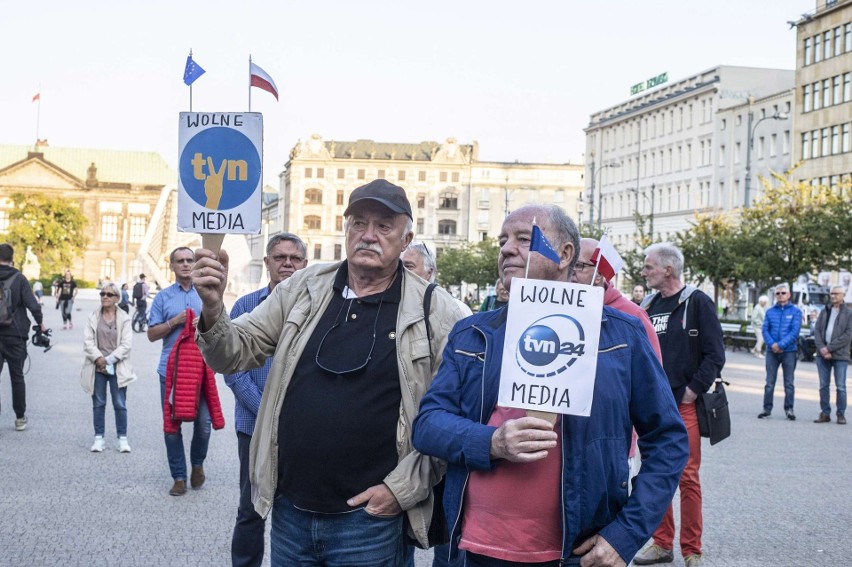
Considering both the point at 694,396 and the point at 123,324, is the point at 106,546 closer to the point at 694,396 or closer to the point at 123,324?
the point at 694,396

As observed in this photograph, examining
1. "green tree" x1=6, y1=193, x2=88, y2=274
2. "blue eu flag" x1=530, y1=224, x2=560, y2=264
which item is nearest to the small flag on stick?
"blue eu flag" x1=530, y1=224, x2=560, y2=264

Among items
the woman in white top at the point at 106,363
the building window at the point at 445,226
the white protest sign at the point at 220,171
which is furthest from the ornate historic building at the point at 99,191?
the white protest sign at the point at 220,171

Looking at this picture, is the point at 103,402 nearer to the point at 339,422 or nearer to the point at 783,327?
the point at 339,422

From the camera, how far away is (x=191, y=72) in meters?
5.19

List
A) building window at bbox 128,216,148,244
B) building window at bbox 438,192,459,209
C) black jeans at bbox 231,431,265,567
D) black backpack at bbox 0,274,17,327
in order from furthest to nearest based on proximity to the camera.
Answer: building window at bbox 438,192,459,209 → building window at bbox 128,216,148,244 → black backpack at bbox 0,274,17,327 → black jeans at bbox 231,431,265,567

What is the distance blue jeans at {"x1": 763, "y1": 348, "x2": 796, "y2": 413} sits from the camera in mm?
19156

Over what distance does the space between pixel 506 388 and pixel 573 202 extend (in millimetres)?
151894

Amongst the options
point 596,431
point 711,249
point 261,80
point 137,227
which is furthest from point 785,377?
point 137,227

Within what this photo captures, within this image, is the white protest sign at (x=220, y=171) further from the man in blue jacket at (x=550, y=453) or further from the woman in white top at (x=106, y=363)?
the woman in white top at (x=106, y=363)

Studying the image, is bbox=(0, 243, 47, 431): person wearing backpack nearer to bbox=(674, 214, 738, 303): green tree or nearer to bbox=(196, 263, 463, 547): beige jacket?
bbox=(196, 263, 463, 547): beige jacket

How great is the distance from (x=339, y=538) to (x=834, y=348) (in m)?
15.9

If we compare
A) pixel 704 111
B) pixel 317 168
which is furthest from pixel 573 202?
pixel 704 111

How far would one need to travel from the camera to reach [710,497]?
11023 millimetres

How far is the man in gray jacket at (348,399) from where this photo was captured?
4152mm
